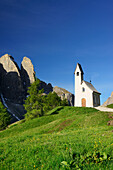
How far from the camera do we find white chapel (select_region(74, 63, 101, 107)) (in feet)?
155

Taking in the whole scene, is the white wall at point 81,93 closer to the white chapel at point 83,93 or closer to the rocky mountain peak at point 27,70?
the white chapel at point 83,93

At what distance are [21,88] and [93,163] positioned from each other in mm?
170507

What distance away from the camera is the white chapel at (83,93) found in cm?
4733

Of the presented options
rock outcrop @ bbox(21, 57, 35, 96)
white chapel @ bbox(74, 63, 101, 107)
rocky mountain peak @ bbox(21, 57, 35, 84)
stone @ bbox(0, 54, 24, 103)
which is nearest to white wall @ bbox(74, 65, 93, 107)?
white chapel @ bbox(74, 63, 101, 107)

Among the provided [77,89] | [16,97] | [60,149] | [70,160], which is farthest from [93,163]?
[16,97]

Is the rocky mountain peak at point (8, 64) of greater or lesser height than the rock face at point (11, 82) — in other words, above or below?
above

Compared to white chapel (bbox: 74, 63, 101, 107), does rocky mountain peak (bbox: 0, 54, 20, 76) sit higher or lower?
higher

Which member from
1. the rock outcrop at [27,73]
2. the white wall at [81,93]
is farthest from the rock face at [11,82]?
the white wall at [81,93]

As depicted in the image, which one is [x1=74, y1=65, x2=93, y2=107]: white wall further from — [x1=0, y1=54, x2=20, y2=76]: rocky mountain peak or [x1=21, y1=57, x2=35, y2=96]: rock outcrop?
[x1=21, y1=57, x2=35, y2=96]: rock outcrop

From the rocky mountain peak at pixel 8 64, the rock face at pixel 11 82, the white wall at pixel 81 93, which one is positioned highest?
the rocky mountain peak at pixel 8 64

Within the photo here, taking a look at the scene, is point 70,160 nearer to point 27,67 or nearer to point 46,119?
point 46,119

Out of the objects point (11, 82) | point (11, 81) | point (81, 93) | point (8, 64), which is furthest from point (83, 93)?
point (8, 64)

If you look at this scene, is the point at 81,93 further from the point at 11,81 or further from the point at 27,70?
the point at 27,70

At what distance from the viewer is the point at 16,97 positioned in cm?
16550
